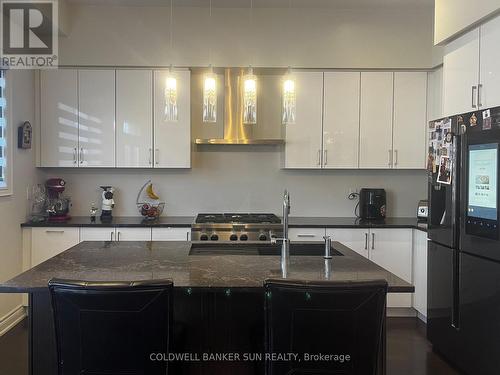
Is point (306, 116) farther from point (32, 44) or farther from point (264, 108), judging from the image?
point (32, 44)

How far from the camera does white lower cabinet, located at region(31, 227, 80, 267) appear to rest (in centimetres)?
384

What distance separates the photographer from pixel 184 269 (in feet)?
6.39

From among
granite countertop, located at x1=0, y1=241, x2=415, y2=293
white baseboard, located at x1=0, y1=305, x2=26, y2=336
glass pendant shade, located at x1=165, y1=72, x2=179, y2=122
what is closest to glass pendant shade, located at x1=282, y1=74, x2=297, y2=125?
glass pendant shade, located at x1=165, y1=72, x2=179, y2=122

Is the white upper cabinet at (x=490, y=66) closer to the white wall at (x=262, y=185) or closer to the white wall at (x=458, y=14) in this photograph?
the white wall at (x=458, y=14)

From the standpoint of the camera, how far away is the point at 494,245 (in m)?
2.46

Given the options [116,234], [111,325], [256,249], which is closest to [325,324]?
[111,325]

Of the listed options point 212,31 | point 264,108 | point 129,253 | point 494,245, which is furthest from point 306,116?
point 129,253

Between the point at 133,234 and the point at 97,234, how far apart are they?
33 cm

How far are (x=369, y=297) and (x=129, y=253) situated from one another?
1418 mm

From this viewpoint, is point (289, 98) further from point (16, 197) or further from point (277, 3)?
point (16, 197)

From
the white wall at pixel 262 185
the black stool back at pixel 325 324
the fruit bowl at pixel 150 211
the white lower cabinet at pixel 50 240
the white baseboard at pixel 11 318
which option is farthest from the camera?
the white wall at pixel 262 185

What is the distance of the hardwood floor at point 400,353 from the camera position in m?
2.91

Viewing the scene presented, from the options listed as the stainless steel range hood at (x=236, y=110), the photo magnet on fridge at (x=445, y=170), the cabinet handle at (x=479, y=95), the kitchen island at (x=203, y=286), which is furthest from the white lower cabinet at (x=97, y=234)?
the cabinet handle at (x=479, y=95)

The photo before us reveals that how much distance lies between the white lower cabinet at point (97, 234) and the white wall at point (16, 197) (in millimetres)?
573
